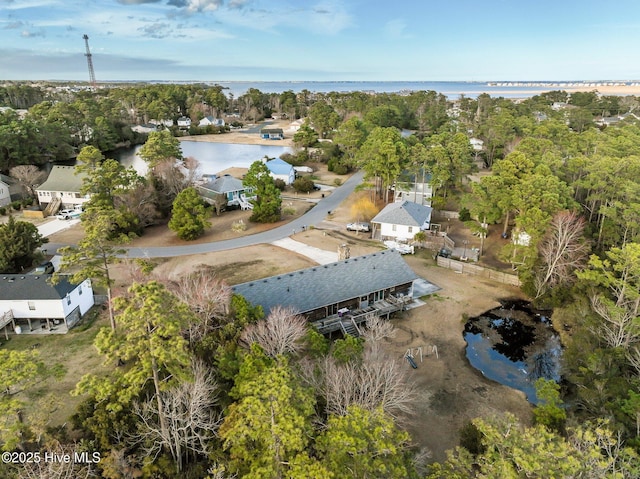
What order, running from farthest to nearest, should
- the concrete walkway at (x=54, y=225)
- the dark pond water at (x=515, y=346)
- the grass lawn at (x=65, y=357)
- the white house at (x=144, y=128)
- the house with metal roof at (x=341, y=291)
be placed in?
the white house at (x=144, y=128)
the concrete walkway at (x=54, y=225)
the house with metal roof at (x=341, y=291)
the dark pond water at (x=515, y=346)
the grass lawn at (x=65, y=357)

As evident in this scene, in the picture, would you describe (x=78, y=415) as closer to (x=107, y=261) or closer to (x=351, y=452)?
(x=107, y=261)

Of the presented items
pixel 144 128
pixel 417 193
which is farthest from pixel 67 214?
pixel 144 128

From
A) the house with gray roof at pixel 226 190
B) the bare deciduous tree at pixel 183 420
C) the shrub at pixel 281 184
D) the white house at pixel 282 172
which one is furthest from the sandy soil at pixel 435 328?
the white house at pixel 282 172

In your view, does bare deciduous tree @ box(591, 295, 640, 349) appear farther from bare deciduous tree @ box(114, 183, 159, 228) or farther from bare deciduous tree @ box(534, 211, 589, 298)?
bare deciduous tree @ box(114, 183, 159, 228)

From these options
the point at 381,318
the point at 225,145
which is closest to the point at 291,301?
the point at 381,318

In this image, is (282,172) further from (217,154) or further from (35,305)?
(35,305)

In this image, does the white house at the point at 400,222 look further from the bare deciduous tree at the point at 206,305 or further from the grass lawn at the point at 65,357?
the grass lawn at the point at 65,357
